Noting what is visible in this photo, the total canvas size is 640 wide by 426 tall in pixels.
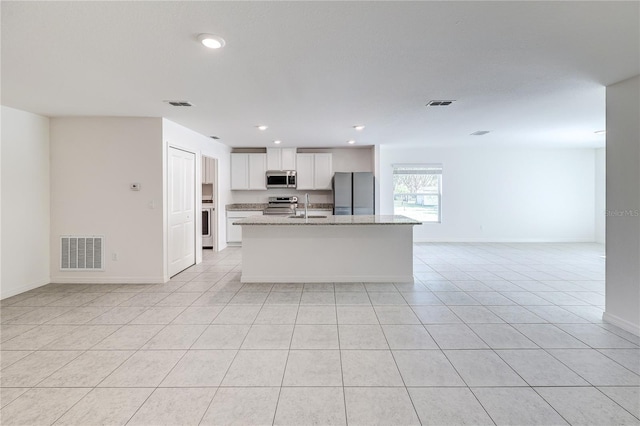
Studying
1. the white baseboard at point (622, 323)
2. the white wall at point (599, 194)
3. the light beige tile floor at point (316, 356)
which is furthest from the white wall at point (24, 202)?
the white wall at point (599, 194)

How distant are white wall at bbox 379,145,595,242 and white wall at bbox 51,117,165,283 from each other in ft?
17.1

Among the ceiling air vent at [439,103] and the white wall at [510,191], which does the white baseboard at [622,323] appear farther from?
the white wall at [510,191]

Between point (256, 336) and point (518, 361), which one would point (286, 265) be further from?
point (518, 361)

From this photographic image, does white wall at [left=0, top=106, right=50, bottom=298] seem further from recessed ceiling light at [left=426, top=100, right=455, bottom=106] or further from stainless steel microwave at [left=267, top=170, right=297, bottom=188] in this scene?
recessed ceiling light at [left=426, top=100, right=455, bottom=106]

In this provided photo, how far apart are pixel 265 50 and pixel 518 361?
2.99 metres

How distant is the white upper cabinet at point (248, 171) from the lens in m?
7.19

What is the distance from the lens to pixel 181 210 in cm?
484

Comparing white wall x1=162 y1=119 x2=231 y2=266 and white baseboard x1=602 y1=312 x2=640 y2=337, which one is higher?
white wall x1=162 y1=119 x2=231 y2=266

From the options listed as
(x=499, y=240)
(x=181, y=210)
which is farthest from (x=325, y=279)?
(x=499, y=240)

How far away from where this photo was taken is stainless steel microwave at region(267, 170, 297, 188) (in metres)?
7.10

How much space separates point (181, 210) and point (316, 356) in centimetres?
357

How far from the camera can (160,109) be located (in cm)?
379

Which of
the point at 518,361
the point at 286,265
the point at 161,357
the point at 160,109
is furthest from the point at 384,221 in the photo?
the point at 160,109

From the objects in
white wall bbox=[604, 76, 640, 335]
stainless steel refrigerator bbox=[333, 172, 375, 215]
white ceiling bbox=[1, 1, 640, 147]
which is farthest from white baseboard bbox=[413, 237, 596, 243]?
white wall bbox=[604, 76, 640, 335]
